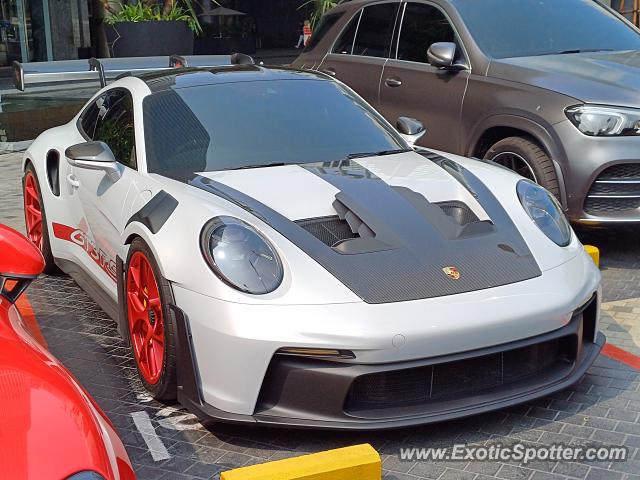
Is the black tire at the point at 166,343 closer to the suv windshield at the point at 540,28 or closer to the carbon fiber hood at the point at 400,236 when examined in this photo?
the carbon fiber hood at the point at 400,236

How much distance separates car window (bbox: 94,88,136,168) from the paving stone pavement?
99 cm

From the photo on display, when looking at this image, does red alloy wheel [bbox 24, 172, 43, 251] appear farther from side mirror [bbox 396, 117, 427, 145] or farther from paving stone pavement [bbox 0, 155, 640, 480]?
side mirror [bbox 396, 117, 427, 145]

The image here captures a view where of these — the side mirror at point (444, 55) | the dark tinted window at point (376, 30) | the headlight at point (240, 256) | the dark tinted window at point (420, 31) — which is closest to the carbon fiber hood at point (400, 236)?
the headlight at point (240, 256)

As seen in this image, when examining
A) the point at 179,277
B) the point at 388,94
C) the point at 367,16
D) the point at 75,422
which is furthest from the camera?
the point at 367,16

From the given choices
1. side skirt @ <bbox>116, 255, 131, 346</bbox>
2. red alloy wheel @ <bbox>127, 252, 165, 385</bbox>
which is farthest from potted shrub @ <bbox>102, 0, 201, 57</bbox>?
red alloy wheel @ <bbox>127, 252, 165, 385</bbox>

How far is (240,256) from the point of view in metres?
3.57

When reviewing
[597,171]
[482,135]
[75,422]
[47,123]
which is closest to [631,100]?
[597,171]

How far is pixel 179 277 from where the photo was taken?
142 inches

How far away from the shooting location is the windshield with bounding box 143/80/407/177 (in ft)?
14.7

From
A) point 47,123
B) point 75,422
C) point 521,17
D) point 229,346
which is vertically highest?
point 521,17

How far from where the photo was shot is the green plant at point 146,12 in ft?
48.2

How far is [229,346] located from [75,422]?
131cm

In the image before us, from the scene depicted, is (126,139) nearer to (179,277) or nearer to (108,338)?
(108,338)

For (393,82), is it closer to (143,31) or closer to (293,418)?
(293,418)
